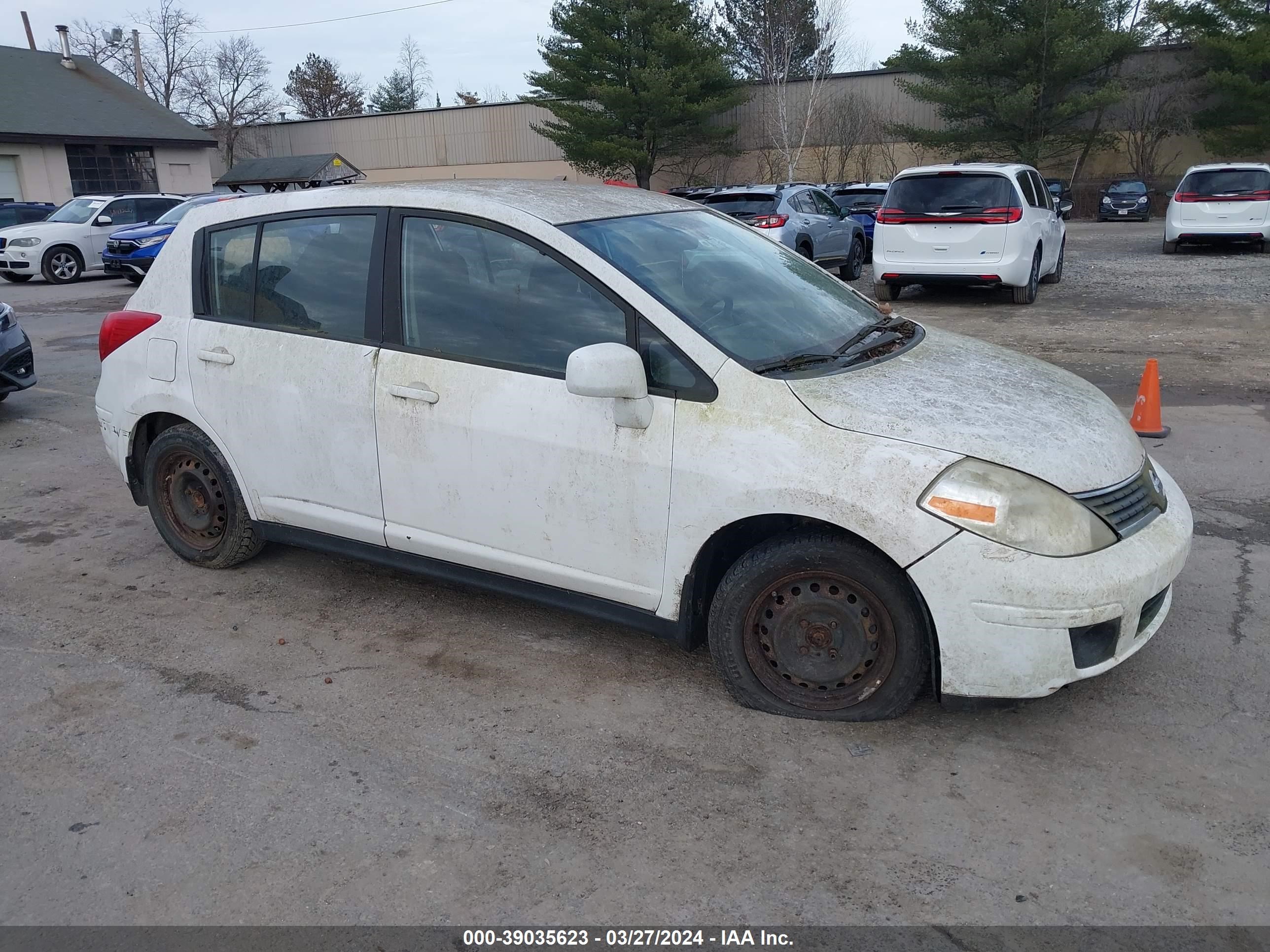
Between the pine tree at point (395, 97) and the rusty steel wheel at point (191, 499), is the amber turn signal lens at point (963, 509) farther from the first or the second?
the pine tree at point (395, 97)

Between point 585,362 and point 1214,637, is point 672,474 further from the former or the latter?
point 1214,637

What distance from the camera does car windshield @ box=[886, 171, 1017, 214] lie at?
42.2ft

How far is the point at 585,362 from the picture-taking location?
3.46 metres

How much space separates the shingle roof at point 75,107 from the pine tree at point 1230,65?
116ft

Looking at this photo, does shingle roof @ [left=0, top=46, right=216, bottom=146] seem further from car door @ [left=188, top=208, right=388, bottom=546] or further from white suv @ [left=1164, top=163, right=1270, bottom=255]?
car door @ [left=188, top=208, right=388, bottom=546]

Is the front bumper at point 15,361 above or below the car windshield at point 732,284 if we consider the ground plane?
below

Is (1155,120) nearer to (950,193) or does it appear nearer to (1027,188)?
(1027,188)

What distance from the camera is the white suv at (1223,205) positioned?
19.1 meters

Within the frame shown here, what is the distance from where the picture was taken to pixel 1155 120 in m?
37.4

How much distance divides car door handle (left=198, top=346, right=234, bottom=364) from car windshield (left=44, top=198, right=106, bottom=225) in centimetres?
1941

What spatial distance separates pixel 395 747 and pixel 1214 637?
124 inches
